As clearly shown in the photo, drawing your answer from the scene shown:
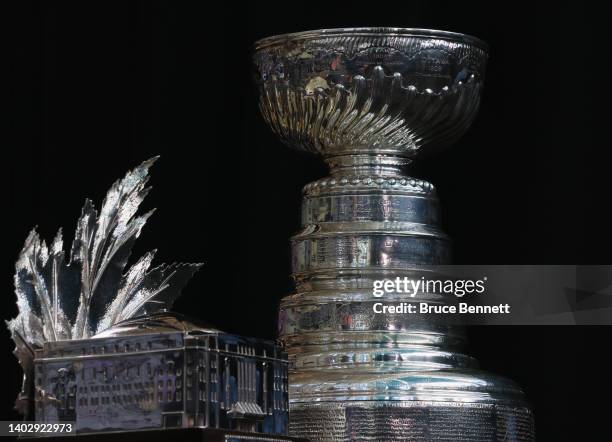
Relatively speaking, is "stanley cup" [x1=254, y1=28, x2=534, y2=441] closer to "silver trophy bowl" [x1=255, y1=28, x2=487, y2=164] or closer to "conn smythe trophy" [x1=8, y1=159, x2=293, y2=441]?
"silver trophy bowl" [x1=255, y1=28, x2=487, y2=164]

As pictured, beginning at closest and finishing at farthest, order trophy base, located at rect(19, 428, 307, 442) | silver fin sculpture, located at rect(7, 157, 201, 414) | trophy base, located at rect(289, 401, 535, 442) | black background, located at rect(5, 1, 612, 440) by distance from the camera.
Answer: trophy base, located at rect(19, 428, 307, 442) < silver fin sculpture, located at rect(7, 157, 201, 414) < trophy base, located at rect(289, 401, 535, 442) < black background, located at rect(5, 1, 612, 440)

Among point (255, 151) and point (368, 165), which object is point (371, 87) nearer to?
point (368, 165)

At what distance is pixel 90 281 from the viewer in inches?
132

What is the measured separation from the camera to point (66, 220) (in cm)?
421

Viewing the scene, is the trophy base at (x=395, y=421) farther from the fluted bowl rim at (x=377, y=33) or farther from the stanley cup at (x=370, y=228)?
the fluted bowl rim at (x=377, y=33)

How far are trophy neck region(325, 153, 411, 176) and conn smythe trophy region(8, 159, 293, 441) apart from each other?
21.2 inches

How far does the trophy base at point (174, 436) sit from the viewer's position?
2.92 m

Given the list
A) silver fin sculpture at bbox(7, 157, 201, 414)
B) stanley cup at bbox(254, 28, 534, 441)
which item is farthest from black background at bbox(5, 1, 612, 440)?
silver fin sculpture at bbox(7, 157, 201, 414)

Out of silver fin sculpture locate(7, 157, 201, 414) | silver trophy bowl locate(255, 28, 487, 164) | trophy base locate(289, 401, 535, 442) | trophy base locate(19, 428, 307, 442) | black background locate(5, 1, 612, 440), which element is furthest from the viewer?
black background locate(5, 1, 612, 440)

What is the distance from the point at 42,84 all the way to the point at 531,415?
1216 mm

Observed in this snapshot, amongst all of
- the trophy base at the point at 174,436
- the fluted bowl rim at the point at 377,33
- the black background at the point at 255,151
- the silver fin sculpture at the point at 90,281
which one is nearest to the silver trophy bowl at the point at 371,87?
the fluted bowl rim at the point at 377,33

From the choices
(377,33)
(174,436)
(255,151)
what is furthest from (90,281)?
(255,151)

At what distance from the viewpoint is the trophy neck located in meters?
3.65

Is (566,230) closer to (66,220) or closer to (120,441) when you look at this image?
(66,220)
